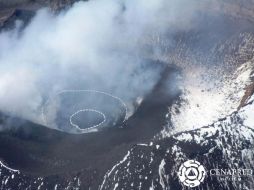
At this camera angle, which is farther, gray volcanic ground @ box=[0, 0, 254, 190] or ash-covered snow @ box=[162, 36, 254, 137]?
ash-covered snow @ box=[162, 36, 254, 137]

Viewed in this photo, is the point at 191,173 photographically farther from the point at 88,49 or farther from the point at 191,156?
the point at 88,49

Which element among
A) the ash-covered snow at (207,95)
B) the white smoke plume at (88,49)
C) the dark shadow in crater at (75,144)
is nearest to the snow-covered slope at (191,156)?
the dark shadow in crater at (75,144)

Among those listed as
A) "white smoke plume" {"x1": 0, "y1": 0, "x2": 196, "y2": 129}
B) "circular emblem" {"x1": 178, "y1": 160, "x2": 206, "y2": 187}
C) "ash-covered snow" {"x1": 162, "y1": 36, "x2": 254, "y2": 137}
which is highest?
"white smoke plume" {"x1": 0, "y1": 0, "x2": 196, "y2": 129}

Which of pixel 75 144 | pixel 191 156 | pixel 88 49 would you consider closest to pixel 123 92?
pixel 88 49

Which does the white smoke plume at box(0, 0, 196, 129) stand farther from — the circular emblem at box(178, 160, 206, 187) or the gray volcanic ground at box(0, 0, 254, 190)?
the circular emblem at box(178, 160, 206, 187)

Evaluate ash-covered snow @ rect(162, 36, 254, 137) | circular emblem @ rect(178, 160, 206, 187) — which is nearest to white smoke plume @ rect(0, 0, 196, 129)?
ash-covered snow @ rect(162, 36, 254, 137)

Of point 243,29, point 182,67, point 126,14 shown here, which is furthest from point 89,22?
point 243,29

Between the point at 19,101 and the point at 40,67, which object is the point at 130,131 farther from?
the point at 40,67

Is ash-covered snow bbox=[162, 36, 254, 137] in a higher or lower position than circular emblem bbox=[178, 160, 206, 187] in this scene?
higher
